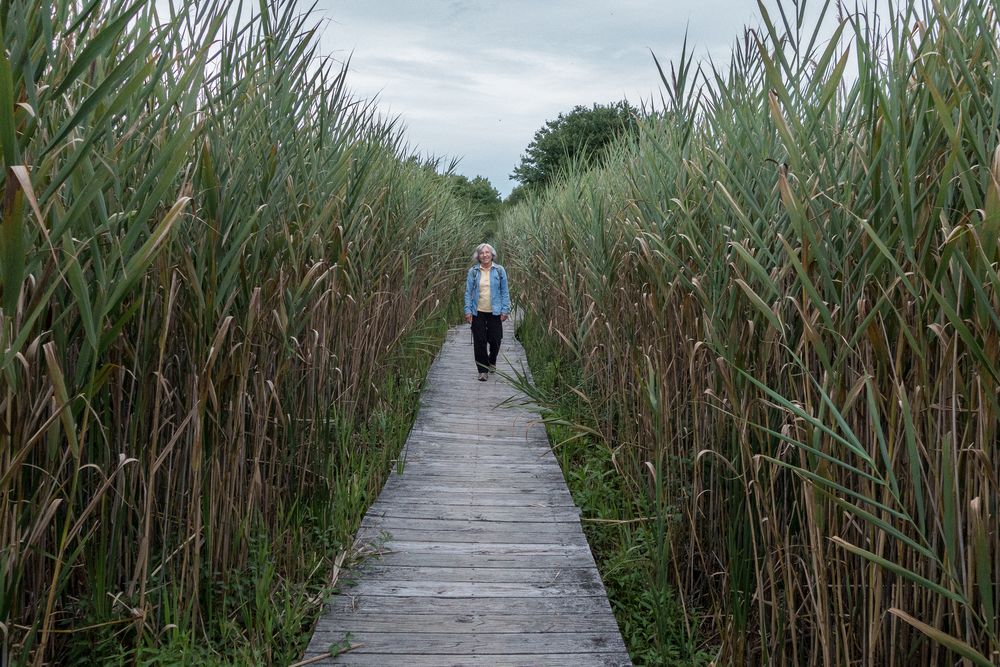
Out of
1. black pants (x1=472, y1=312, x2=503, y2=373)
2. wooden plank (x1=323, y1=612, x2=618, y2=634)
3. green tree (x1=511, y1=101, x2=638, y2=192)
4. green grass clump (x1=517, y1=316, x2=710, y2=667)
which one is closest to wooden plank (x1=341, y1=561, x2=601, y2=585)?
green grass clump (x1=517, y1=316, x2=710, y2=667)

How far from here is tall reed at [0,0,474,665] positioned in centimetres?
124

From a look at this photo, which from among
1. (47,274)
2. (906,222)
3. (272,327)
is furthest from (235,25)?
(906,222)

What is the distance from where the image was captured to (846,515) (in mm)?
1504

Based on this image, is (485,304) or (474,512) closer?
(474,512)

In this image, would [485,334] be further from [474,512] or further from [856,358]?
[856,358]

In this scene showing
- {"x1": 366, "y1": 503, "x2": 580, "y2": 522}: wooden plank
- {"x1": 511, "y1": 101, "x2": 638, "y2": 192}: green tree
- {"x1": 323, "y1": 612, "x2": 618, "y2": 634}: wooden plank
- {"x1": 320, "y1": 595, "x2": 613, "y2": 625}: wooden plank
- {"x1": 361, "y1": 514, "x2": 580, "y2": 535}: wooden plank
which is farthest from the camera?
{"x1": 511, "y1": 101, "x2": 638, "y2": 192}: green tree

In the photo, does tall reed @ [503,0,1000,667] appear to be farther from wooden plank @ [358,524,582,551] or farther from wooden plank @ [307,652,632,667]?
wooden plank @ [358,524,582,551]

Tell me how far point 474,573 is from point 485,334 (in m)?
3.64

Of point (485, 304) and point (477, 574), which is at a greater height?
point (485, 304)

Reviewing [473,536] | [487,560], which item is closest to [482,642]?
[487,560]

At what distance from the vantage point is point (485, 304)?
6172mm

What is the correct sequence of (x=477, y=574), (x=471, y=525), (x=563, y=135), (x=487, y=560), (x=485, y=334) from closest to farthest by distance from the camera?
(x=477, y=574) → (x=487, y=560) → (x=471, y=525) → (x=485, y=334) → (x=563, y=135)

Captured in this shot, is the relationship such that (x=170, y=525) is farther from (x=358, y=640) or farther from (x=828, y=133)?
(x=828, y=133)

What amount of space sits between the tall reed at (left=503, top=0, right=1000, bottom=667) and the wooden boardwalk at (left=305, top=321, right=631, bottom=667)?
41cm
